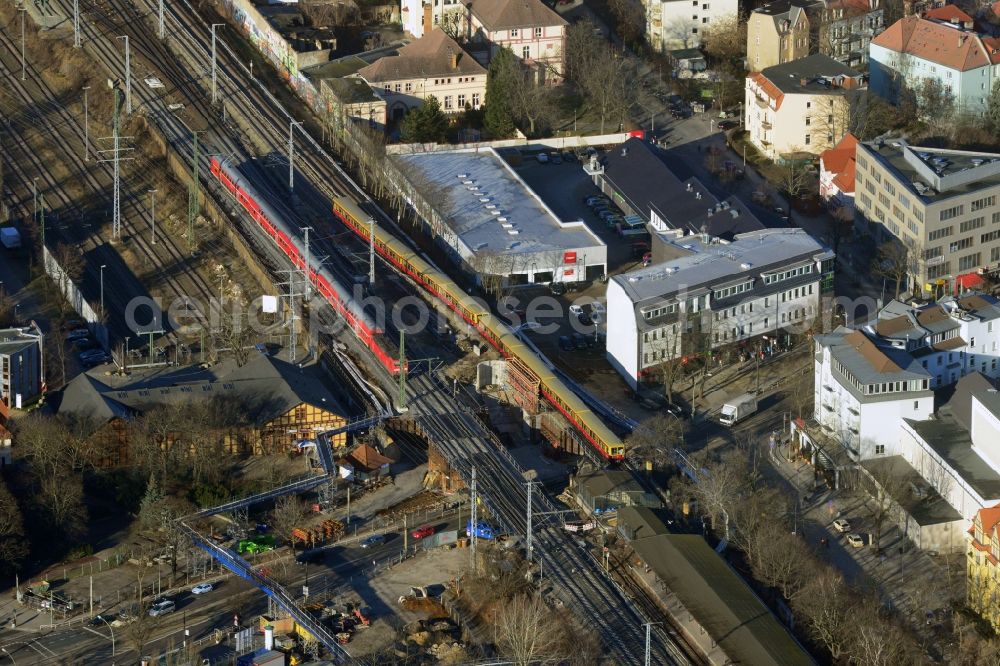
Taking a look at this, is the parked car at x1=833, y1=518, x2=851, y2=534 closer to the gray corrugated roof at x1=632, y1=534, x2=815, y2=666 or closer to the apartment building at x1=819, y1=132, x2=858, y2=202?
the gray corrugated roof at x1=632, y1=534, x2=815, y2=666

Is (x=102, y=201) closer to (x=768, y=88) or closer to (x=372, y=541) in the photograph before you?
(x=768, y=88)

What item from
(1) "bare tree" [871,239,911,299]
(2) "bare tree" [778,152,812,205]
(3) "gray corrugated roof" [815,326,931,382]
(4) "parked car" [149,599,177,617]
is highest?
(3) "gray corrugated roof" [815,326,931,382]

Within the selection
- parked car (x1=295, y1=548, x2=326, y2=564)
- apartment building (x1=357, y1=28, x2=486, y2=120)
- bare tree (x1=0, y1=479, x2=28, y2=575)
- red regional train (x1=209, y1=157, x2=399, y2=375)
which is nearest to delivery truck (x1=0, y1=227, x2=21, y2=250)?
red regional train (x1=209, y1=157, x2=399, y2=375)

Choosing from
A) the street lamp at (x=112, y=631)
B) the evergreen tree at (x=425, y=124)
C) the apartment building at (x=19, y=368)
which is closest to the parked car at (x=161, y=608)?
the street lamp at (x=112, y=631)

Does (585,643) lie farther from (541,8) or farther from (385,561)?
(541,8)

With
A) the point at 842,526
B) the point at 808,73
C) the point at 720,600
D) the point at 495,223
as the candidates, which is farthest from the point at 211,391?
the point at 808,73

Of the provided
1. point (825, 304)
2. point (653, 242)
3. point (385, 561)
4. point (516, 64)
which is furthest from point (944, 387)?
point (516, 64)
